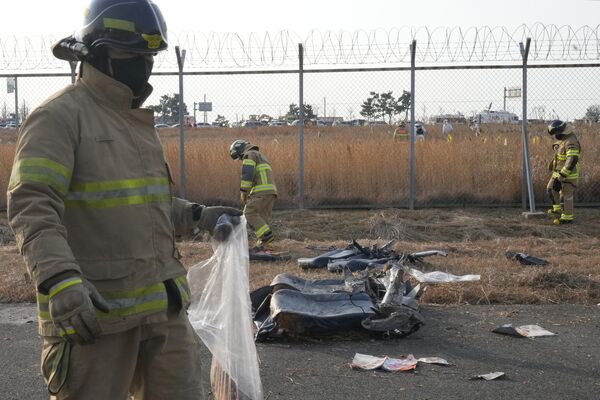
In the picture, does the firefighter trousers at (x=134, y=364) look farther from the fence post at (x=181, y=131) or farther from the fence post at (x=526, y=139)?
the fence post at (x=526, y=139)

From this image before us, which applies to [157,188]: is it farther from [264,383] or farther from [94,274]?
[264,383]

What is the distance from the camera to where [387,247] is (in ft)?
26.6

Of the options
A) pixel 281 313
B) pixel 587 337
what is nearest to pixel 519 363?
pixel 587 337


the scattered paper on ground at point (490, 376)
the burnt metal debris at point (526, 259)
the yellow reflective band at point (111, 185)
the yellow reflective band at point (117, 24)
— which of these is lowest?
the scattered paper on ground at point (490, 376)

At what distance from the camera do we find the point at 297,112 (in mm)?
12750

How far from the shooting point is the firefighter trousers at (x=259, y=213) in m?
9.41

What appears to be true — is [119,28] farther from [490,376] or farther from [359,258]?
[359,258]

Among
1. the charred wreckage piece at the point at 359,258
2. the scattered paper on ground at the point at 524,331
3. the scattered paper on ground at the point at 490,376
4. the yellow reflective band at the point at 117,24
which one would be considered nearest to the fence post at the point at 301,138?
the charred wreckage piece at the point at 359,258

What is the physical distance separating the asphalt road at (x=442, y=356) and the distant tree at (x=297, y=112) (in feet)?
21.7

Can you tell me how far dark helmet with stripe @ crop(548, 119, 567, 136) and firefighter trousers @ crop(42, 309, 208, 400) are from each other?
411 inches

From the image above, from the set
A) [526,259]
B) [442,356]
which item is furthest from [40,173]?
[526,259]

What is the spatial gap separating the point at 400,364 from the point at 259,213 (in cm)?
542

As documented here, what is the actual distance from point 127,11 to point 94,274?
97 centimetres

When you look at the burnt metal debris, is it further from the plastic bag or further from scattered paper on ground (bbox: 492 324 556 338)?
the plastic bag
